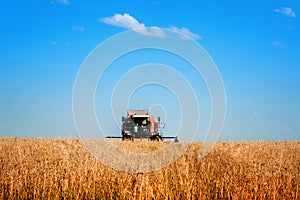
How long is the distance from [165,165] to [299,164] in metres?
4.92

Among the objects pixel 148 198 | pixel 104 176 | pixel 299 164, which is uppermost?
pixel 299 164

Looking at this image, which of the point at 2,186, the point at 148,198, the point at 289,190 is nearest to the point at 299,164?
the point at 289,190

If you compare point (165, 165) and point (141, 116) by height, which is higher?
point (141, 116)

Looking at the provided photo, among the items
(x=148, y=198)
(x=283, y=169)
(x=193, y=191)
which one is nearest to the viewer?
(x=148, y=198)

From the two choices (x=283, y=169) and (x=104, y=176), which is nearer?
(x=104, y=176)

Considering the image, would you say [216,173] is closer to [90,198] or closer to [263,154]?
[90,198]

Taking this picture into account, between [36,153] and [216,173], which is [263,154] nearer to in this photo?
[216,173]

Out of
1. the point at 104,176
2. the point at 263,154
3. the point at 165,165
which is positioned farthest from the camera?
the point at 263,154

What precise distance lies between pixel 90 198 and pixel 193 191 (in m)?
1.64

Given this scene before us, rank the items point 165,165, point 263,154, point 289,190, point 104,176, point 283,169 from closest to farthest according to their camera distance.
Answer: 1. point 289,190
2. point 104,176
3. point 165,165
4. point 283,169
5. point 263,154

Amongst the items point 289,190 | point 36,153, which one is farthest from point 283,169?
point 36,153

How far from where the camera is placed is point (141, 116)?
29.3 metres

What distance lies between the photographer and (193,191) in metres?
6.40

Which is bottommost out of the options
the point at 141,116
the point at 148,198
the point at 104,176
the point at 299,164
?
the point at 148,198
